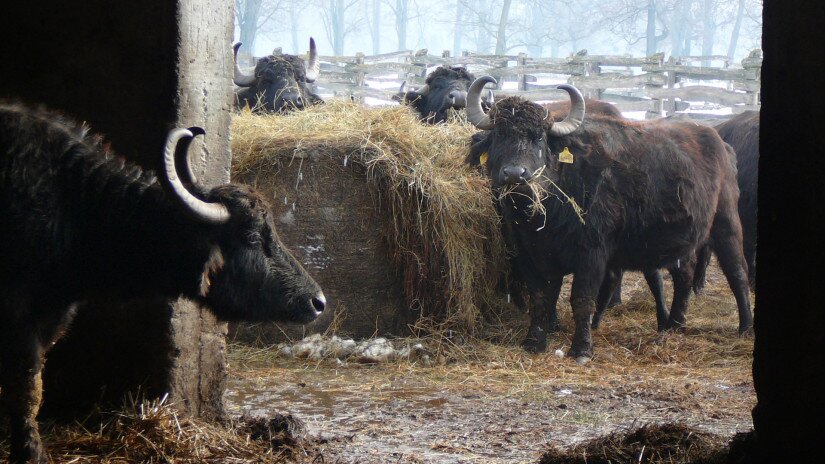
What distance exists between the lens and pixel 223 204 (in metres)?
4.87

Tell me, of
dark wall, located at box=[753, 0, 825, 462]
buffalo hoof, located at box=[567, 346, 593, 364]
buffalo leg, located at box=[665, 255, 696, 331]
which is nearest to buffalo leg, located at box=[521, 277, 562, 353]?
buffalo hoof, located at box=[567, 346, 593, 364]

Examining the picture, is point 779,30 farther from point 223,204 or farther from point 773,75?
point 223,204

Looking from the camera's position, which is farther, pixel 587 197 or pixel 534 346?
pixel 587 197

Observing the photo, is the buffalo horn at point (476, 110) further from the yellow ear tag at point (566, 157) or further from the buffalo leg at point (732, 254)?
the buffalo leg at point (732, 254)

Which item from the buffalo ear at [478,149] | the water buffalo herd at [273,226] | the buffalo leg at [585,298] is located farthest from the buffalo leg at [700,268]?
the buffalo ear at [478,149]

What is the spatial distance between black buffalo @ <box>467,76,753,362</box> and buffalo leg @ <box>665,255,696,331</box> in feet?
0.08

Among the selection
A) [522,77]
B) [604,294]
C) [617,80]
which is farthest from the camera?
[522,77]

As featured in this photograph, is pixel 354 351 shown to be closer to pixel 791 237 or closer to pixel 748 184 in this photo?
pixel 791 237

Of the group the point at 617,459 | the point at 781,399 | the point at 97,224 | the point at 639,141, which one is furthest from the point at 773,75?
the point at 639,141

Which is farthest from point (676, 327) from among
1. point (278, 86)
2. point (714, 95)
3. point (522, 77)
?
point (522, 77)

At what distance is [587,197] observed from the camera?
30.3 feet

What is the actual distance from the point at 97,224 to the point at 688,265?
24.6 ft

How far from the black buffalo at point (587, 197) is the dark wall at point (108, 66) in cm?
435

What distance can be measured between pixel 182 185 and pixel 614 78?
22.3m
